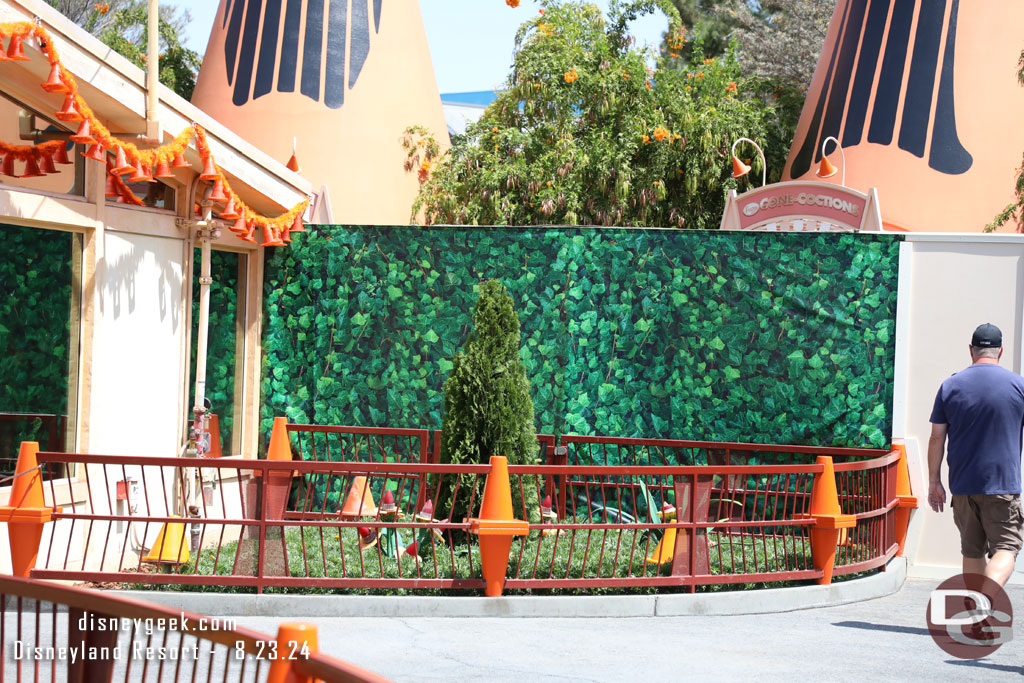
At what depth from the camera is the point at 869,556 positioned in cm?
848

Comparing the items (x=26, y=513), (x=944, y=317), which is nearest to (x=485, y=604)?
(x=26, y=513)

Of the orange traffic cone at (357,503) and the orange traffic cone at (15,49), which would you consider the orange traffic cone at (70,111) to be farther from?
the orange traffic cone at (357,503)

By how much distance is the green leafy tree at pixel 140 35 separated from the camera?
83.7 feet

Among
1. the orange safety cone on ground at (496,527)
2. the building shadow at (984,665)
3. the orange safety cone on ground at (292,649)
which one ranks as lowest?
the building shadow at (984,665)

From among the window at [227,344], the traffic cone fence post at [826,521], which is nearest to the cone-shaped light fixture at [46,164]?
the window at [227,344]

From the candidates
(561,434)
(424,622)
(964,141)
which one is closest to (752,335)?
(561,434)

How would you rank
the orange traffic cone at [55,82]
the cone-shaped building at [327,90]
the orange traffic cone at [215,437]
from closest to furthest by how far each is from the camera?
1. the orange traffic cone at [55,82]
2. the orange traffic cone at [215,437]
3. the cone-shaped building at [327,90]

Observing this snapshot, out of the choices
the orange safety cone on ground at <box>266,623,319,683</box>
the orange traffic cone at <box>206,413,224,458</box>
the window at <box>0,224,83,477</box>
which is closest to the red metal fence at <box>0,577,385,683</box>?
the orange safety cone on ground at <box>266,623,319,683</box>

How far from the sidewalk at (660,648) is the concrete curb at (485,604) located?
0.07m

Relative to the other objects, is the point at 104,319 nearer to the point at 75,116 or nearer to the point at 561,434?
the point at 75,116

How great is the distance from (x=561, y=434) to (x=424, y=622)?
3652 millimetres

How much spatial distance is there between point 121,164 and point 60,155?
674mm

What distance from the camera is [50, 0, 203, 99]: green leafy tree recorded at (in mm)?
25506

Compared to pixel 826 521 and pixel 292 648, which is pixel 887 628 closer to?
pixel 826 521
